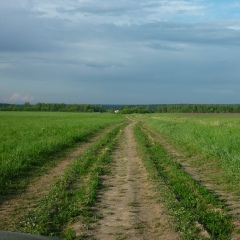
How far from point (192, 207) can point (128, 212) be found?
3.94 ft

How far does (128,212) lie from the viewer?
6.62 meters

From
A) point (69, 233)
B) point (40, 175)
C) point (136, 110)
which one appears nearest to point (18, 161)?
point (40, 175)

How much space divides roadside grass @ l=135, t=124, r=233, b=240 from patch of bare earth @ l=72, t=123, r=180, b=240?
0.77 ft

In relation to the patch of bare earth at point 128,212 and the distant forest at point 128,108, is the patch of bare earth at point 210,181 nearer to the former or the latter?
the patch of bare earth at point 128,212

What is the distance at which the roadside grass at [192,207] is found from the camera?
18.7 ft

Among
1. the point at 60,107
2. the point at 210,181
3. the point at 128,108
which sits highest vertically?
the point at 60,107

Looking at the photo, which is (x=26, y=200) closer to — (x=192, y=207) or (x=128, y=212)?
(x=128, y=212)

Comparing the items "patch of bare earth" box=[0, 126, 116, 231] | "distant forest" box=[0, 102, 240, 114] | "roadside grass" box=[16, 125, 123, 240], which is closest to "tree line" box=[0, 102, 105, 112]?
"distant forest" box=[0, 102, 240, 114]

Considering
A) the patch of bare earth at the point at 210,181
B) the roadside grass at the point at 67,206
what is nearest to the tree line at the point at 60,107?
the patch of bare earth at the point at 210,181

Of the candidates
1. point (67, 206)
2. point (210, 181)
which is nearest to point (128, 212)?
point (67, 206)

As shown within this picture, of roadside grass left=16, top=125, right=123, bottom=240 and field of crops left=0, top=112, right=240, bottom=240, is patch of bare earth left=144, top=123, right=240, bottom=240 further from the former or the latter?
roadside grass left=16, top=125, right=123, bottom=240

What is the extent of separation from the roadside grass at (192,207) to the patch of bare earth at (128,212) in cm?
23

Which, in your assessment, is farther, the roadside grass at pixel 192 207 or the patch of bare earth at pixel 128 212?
the roadside grass at pixel 192 207

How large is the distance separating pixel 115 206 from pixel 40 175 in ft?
13.1
